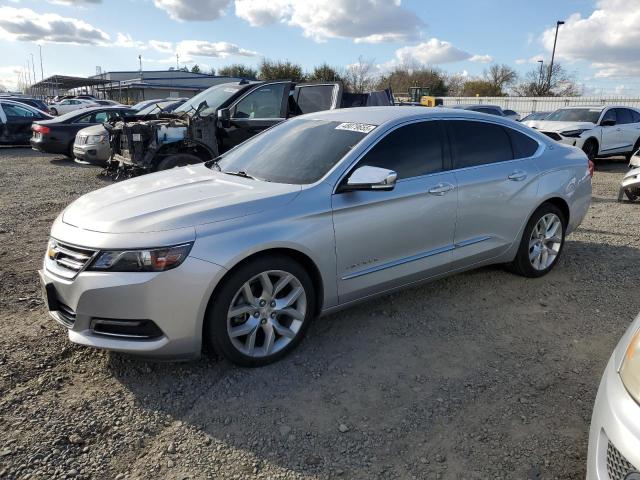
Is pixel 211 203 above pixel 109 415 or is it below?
above

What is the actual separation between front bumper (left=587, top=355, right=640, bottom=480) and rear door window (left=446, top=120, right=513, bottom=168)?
250cm

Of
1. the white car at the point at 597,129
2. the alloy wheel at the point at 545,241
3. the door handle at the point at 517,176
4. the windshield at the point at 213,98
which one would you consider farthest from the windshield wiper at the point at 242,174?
the white car at the point at 597,129

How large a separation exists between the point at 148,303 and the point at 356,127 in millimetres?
→ 2053

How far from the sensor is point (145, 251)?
290cm

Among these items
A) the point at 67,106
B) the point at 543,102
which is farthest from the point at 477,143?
the point at 67,106

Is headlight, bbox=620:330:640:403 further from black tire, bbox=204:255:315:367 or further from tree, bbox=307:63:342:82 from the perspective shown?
tree, bbox=307:63:342:82

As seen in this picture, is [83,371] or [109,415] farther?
[83,371]

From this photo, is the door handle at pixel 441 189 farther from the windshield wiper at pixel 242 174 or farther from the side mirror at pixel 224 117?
the side mirror at pixel 224 117

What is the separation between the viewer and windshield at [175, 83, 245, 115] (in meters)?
9.01

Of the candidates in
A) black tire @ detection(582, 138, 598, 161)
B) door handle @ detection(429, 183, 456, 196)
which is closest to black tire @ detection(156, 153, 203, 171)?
door handle @ detection(429, 183, 456, 196)

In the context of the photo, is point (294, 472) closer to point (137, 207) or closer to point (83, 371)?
point (83, 371)

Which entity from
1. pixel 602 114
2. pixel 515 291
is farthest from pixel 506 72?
pixel 515 291

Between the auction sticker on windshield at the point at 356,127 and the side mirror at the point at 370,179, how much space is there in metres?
0.49

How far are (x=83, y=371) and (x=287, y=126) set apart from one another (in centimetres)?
253
